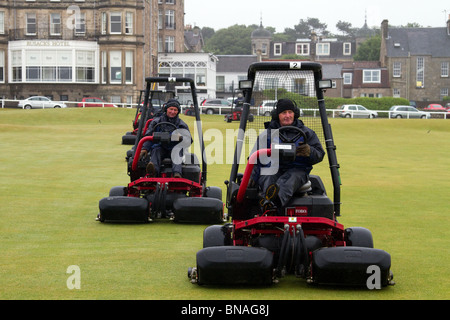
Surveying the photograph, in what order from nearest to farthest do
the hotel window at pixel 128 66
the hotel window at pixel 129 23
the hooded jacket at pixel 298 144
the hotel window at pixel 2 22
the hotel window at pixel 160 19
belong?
the hooded jacket at pixel 298 144, the hotel window at pixel 2 22, the hotel window at pixel 129 23, the hotel window at pixel 128 66, the hotel window at pixel 160 19

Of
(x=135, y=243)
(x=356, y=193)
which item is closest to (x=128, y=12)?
(x=356, y=193)

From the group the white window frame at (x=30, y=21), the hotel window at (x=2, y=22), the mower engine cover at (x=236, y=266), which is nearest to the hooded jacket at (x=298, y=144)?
the mower engine cover at (x=236, y=266)

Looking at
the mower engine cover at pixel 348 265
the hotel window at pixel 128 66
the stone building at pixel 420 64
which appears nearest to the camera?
the mower engine cover at pixel 348 265

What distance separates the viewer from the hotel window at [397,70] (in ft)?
356

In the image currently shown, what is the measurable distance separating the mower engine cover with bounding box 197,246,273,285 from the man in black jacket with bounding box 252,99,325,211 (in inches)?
32.1

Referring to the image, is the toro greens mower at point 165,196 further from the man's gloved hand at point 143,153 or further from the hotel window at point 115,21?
the hotel window at point 115,21

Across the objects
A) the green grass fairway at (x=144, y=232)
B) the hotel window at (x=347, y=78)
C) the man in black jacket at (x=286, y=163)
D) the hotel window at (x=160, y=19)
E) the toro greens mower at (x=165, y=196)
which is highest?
the hotel window at (x=160, y=19)

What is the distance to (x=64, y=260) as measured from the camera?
980 centimetres

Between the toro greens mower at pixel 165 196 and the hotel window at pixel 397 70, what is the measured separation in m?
97.2

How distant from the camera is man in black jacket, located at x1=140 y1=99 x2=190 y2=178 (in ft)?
46.5

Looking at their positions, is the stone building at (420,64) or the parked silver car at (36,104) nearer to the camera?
the parked silver car at (36,104)

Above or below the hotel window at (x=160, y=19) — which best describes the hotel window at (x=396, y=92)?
below
